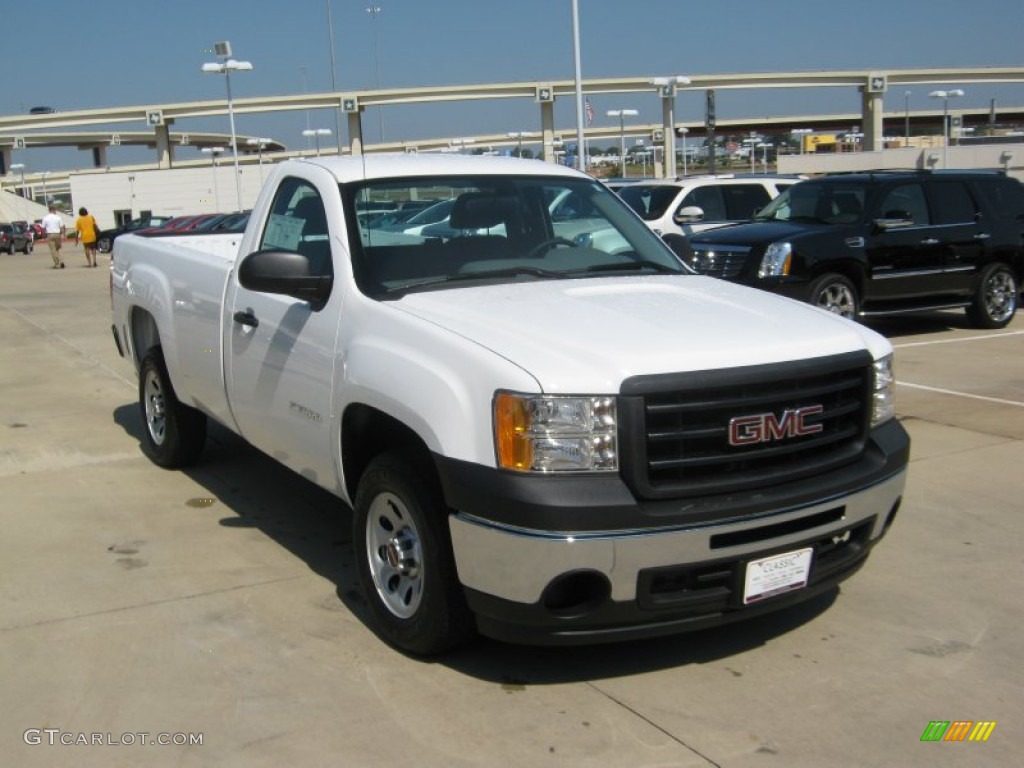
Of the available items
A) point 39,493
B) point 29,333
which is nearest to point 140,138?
point 29,333

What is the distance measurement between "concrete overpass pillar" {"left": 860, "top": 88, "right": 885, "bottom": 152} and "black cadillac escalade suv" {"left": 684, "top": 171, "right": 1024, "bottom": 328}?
2911 inches

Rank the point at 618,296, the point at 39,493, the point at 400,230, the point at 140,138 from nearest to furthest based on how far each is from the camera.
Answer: the point at 618,296, the point at 400,230, the point at 39,493, the point at 140,138

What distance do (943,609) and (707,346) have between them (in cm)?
179

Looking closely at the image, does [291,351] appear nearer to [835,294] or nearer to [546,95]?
[835,294]

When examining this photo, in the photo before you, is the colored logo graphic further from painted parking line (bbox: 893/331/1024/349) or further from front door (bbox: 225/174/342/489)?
painted parking line (bbox: 893/331/1024/349)

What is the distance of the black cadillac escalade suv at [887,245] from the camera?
11.1m

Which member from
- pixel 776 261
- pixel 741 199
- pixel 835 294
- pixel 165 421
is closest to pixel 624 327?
pixel 165 421

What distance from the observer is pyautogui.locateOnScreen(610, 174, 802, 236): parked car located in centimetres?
1498

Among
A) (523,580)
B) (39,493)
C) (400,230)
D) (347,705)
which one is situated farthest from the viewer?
(39,493)

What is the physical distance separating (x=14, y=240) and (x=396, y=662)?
5105 cm

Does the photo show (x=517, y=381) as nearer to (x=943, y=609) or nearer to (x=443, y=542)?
(x=443, y=542)

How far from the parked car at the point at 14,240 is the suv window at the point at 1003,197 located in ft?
151

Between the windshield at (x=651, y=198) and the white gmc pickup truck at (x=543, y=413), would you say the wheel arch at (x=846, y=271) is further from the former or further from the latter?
the white gmc pickup truck at (x=543, y=413)

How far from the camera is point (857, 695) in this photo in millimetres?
3838
